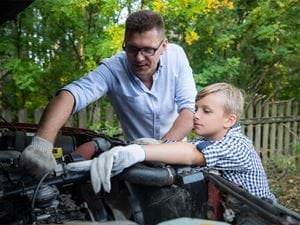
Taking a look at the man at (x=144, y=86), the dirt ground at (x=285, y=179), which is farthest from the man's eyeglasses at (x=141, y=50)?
the dirt ground at (x=285, y=179)

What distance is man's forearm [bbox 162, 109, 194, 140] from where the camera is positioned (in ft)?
8.41

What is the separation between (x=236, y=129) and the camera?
1.99m

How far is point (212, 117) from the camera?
193cm

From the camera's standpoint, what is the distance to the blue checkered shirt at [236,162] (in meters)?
1.79

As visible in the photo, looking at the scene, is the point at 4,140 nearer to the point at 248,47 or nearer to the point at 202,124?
the point at 202,124

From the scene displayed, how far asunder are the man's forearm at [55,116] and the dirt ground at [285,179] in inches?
120

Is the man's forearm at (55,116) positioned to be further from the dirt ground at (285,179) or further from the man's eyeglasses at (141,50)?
the dirt ground at (285,179)

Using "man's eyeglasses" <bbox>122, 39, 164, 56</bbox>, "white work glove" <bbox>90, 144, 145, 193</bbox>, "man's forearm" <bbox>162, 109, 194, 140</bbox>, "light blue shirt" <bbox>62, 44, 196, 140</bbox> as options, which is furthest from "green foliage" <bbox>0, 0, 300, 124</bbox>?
"white work glove" <bbox>90, 144, 145, 193</bbox>

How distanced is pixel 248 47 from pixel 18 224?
5.28m

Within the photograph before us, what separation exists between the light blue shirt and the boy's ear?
762 millimetres

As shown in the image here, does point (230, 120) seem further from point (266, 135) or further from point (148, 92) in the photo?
point (266, 135)

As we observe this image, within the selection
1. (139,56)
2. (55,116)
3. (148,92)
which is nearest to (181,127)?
(148,92)

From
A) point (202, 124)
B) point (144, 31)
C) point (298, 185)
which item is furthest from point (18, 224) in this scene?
point (298, 185)

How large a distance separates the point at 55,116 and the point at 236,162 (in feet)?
2.84
